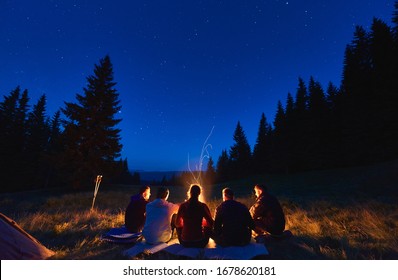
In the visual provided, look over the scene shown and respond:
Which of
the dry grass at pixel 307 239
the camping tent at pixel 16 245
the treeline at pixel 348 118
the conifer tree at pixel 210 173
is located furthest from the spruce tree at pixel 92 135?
the conifer tree at pixel 210 173

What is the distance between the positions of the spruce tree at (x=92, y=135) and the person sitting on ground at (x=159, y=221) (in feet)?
63.9

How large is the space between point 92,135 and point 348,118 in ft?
102

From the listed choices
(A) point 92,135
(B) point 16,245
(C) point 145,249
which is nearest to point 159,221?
(C) point 145,249

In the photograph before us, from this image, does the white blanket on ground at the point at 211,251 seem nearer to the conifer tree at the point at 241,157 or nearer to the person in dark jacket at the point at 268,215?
the person in dark jacket at the point at 268,215

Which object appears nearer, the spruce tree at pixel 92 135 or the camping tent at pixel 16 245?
the camping tent at pixel 16 245

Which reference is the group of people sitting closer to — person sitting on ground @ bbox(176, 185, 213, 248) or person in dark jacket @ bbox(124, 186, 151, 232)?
person sitting on ground @ bbox(176, 185, 213, 248)

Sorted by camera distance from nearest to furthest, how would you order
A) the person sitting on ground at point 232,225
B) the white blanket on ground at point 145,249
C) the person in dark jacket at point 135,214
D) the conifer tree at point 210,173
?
1. the white blanket on ground at point 145,249
2. the person sitting on ground at point 232,225
3. the person in dark jacket at point 135,214
4. the conifer tree at point 210,173

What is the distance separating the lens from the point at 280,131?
37406mm

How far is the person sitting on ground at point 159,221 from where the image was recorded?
5.08 metres

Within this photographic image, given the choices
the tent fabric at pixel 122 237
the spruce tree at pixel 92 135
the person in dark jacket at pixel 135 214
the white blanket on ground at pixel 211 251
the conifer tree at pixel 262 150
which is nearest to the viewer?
the white blanket on ground at pixel 211 251

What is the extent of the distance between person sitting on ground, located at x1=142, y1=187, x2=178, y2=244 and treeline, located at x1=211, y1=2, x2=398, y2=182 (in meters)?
26.6
